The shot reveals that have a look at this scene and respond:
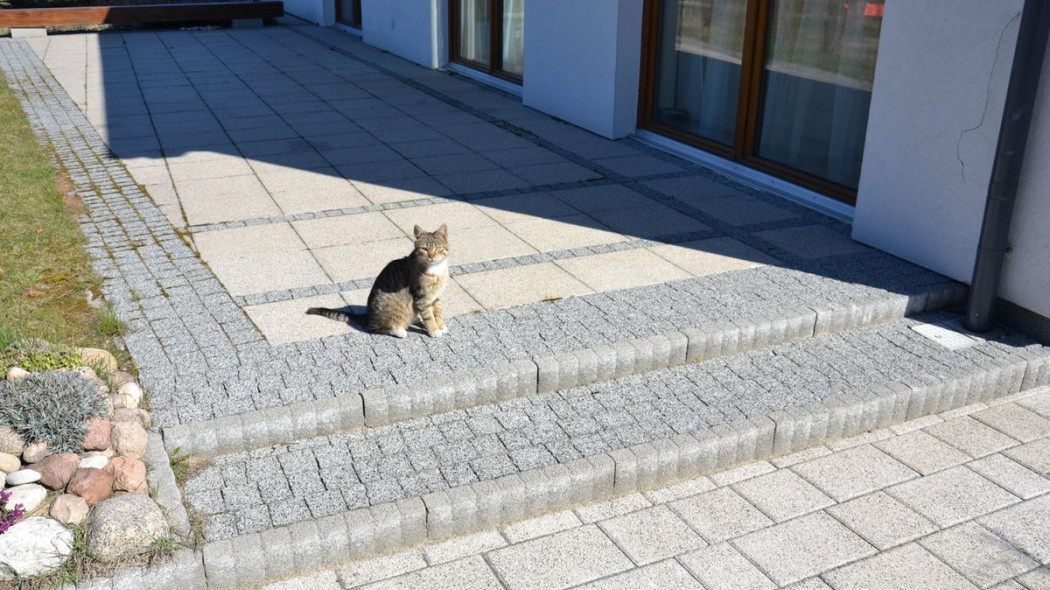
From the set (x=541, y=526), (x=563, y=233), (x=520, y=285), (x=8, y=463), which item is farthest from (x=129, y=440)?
(x=563, y=233)

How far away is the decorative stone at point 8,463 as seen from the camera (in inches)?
157

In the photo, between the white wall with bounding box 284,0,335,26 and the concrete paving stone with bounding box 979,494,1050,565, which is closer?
the concrete paving stone with bounding box 979,494,1050,565

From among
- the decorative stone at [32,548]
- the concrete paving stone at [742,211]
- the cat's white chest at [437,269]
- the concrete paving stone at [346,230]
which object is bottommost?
the decorative stone at [32,548]

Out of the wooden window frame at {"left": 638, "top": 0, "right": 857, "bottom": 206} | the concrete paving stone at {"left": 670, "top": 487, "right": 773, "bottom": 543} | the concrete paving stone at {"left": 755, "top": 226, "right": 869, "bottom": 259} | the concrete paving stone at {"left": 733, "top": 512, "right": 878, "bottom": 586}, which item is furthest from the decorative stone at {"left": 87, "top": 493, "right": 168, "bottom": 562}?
the wooden window frame at {"left": 638, "top": 0, "right": 857, "bottom": 206}

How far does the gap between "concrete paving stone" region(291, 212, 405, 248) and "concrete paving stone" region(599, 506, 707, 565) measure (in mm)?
3454

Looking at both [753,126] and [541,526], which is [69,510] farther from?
[753,126]

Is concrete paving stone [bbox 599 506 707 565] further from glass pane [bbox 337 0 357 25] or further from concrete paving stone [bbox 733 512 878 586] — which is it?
glass pane [bbox 337 0 357 25]

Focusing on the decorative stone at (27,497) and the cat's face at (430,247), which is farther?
the cat's face at (430,247)

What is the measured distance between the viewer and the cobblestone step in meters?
4.01

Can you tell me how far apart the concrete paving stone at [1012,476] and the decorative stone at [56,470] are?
174 inches

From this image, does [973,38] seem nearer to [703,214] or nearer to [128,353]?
[703,214]

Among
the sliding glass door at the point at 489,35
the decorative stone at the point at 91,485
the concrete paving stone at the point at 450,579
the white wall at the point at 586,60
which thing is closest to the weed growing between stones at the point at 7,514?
the decorative stone at the point at 91,485

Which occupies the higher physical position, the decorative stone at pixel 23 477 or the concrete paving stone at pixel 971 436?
the decorative stone at pixel 23 477

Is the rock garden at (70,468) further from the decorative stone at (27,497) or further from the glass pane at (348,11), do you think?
the glass pane at (348,11)
